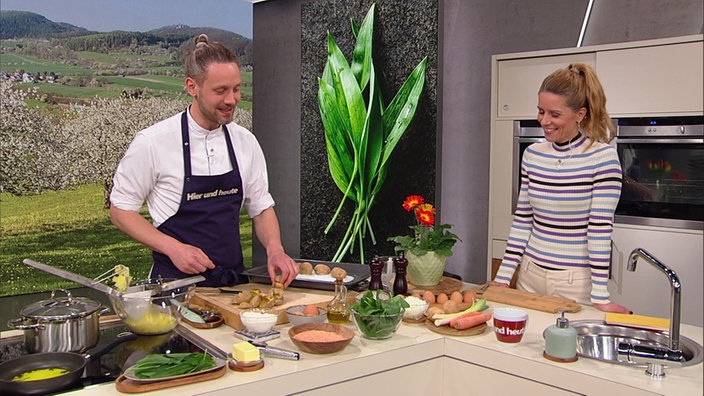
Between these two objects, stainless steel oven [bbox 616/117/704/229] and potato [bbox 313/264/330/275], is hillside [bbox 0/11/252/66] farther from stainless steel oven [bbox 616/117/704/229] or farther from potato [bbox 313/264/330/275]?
potato [bbox 313/264/330/275]

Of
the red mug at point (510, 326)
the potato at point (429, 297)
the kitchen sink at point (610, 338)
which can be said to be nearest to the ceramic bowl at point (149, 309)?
the potato at point (429, 297)

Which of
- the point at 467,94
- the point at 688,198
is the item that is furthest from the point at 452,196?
the point at 688,198

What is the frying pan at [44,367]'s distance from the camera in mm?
1528

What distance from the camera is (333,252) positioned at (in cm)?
664

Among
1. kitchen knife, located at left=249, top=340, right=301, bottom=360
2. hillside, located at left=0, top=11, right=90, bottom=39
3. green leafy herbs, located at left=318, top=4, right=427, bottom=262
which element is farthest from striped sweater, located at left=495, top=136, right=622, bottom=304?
hillside, located at left=0, top=11, right=90, bottom=39

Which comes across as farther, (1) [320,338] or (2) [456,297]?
(2) [456,297]

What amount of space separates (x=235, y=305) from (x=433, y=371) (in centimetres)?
65

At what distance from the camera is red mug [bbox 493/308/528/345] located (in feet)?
6.47

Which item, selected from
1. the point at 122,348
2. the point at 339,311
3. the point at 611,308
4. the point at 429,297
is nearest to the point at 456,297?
the point at 429,297

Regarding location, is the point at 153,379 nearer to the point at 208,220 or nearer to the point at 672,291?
the point at 208,220

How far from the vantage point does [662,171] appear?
4.15 metres

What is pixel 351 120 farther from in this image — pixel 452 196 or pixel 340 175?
pixel 452 196

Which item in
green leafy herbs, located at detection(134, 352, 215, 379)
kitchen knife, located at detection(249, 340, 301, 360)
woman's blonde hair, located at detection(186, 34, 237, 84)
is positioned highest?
woman's blonde hair, located at detection(186, 34, 237, 84)

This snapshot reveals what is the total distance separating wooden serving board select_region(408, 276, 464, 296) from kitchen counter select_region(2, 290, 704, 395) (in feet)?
1.18
